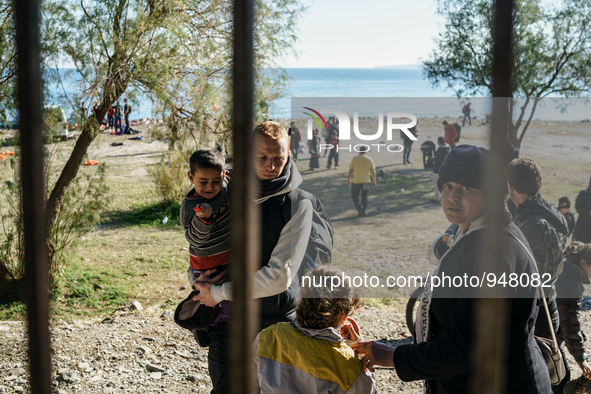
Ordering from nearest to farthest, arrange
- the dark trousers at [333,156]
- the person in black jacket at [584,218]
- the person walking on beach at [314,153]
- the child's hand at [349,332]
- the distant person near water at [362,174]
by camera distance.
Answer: the child's hand at [349,332] → the person in black jacket at [584,218] → the distant person near water at [362,174] → the person walking on beach at [314,153] → the dark trousers at [333,156]

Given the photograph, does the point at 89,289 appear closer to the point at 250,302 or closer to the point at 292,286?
the point at 292,286

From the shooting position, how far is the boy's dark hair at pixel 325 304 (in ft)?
5.70

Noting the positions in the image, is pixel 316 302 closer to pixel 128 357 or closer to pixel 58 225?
pixel 128 357

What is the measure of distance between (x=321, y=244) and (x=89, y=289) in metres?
5.17

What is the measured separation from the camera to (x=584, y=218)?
576 cm

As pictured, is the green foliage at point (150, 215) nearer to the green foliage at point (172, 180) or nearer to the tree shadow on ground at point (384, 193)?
the green foliage at point (172, 180)

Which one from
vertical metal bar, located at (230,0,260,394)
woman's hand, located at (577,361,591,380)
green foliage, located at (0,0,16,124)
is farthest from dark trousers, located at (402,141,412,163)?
vertical metal bar, located at (230,0,260,394)

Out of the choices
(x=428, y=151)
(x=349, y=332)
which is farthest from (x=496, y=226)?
(x=428, y=151)

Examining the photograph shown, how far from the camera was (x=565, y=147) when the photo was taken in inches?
653

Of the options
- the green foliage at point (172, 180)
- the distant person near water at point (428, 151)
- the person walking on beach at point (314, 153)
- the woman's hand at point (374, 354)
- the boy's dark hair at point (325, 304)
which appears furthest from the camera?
Answer: the distant person near water at point (428, 151)

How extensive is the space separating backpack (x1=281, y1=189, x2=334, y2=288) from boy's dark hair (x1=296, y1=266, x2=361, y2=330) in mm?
272

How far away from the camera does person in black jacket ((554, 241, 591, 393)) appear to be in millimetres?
2812

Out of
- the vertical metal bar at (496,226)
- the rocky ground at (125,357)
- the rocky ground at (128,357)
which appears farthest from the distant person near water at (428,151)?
the vertical metal bar at (496,226)

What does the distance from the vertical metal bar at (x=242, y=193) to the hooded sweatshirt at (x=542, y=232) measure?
1901 mm
